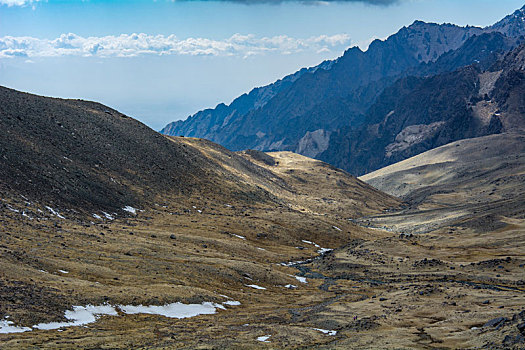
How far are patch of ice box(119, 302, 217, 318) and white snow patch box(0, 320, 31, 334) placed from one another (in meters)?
13.9

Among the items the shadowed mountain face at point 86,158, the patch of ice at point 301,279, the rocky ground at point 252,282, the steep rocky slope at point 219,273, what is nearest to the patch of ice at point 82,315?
the steep rocky slope at point 219,273

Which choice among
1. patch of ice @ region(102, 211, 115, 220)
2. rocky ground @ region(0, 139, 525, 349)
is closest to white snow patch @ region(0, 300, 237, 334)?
rocky ground @ region(0, 139, 525, 349)

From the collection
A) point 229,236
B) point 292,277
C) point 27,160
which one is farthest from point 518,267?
point 27,160

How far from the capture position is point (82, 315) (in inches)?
2135

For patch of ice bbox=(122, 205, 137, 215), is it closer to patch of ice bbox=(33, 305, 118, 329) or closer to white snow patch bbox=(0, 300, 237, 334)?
white snow patch bbox=(0, 300, 237, 334)

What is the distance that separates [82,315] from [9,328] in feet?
30.8

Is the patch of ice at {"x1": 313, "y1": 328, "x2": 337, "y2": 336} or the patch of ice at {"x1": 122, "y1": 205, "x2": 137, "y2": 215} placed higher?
the patch of ice at {"x1": 122, "y1": 205, "x2": 137, "y2": 215}

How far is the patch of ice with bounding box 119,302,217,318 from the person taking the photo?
60203mm

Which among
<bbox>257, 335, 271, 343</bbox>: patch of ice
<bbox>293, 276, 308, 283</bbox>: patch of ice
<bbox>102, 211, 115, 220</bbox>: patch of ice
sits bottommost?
<bbox>293, 276, 308, 283</bbox>: patch of ice

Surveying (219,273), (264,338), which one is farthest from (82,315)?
(219,273)

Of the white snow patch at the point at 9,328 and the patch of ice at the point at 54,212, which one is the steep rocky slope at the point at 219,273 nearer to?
the white snow patch at the point at 9,328

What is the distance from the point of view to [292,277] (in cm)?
10081

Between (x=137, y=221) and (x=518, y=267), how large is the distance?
83.9 m

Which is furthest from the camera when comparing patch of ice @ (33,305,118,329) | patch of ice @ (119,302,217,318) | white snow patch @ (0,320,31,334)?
patch of ice @ (119,302,217,318)
